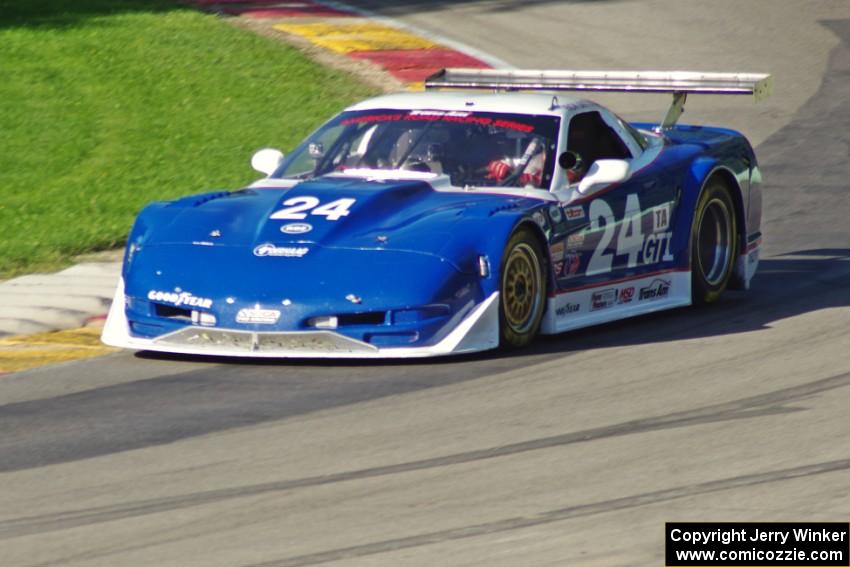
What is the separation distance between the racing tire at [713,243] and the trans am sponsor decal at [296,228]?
2.64m

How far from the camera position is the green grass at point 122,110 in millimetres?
13953

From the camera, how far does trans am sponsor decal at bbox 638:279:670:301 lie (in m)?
10.2

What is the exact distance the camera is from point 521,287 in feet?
30.2

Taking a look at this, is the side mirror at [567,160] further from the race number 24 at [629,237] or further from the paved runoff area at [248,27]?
the paved runoff area at [248,27]

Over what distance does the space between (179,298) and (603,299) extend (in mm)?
2365

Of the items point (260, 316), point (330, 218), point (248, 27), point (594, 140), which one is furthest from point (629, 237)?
point (248, 27)

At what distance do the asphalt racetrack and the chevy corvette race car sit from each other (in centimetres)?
19

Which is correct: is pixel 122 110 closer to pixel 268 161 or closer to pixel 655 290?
pixel 268 161

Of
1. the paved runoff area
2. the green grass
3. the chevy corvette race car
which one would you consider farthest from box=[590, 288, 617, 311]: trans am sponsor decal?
the green grass

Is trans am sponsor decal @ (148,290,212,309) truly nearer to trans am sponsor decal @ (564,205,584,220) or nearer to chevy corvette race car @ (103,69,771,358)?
chevy corvette race car @ (103,69,771,358)

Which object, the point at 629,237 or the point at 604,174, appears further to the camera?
the point at 629,237

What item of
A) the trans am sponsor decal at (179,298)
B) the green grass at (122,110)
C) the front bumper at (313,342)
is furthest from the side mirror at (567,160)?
the green grass at (122,110)

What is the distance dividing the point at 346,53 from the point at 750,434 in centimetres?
1386

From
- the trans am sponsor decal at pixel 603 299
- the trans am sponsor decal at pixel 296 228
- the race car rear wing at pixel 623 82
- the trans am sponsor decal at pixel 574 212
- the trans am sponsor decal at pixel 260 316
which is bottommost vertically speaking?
the trans am sponsor decal at pixel 603 299
